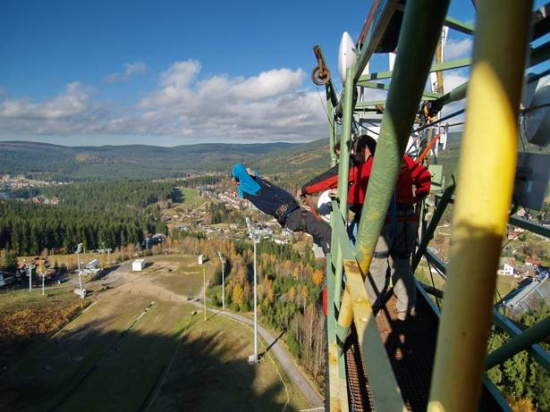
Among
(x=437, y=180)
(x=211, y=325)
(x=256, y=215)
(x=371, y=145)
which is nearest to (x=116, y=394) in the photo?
(x=211, y=325)

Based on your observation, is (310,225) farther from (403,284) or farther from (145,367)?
(145,367)

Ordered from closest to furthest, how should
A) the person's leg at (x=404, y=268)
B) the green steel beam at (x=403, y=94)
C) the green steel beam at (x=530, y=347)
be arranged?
the green steel beam at (x=403, y=94)
the green steel beam at (x=530, y=347)
the person's leg at (x=404, y=268)

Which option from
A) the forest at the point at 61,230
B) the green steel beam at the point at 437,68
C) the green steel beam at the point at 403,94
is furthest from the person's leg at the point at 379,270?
the forest at the point at 61,230

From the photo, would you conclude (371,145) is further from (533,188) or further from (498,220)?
(498,220)

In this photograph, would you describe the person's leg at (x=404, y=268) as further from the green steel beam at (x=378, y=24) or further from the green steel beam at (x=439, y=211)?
the green steel beam at (x=378, y=24)

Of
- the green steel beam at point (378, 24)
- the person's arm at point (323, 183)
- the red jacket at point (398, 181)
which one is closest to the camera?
the green steel beam at point (378, 24)

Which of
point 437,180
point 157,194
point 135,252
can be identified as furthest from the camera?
point 157,194
